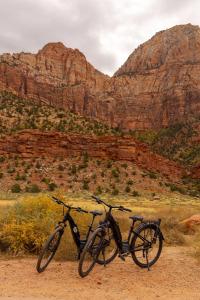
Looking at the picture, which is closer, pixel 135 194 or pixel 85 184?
pixel 135 194

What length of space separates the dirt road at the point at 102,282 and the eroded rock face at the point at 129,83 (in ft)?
313

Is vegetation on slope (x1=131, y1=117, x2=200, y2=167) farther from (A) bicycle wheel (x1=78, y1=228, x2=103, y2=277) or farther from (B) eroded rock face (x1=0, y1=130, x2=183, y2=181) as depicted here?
(A) bicycle wheel (x1=78, y1=228, x2=103, y2=277)

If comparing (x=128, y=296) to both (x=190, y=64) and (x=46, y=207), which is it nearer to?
(x=46, y=207)

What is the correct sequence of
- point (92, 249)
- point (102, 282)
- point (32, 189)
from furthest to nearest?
point (32, 189) → point (92, 249) → point (102, 282)

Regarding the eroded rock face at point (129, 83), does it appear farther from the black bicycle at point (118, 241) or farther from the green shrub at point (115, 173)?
the black bicycle at point (118, 241)

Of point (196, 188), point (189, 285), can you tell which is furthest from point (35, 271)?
point (196, 188)

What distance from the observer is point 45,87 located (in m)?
108

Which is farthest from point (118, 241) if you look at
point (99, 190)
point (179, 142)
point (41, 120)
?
point (179, 142)

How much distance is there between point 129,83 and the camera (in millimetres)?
143000

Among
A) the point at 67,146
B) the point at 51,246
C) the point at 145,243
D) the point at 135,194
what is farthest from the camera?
the point at 67,146

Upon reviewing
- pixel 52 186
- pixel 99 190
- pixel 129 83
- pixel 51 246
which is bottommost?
pixel 99 190

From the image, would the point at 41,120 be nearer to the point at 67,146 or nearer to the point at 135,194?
the point at 67,146

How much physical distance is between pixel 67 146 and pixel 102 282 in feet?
147

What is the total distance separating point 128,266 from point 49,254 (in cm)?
181
